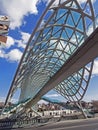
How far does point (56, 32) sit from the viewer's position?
4159 centimetres

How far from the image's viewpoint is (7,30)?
25.8 metres

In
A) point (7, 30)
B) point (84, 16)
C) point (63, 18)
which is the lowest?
point (7, 30)

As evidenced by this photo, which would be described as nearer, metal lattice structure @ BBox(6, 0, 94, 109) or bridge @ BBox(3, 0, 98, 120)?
bridge @ BBox(3, 0, 98, 120)

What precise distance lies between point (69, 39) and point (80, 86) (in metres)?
24.0

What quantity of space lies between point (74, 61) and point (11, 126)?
111 ft

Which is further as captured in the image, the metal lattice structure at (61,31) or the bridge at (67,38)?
the metal lattice structure at (61,31)

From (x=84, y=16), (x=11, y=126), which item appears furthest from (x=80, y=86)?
(x=84, y=16)

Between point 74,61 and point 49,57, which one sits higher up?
point 49,57

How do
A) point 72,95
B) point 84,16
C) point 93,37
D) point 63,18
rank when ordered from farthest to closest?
point 72,95
point 63,18
point 84,16
point 93,37

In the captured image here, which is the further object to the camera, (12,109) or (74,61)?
(12,109)

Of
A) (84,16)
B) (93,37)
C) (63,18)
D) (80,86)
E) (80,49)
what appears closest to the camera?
(93,37)

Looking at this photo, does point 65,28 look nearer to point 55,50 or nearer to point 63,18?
point 63,18

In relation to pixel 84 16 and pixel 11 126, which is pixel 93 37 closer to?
pixel 84 16

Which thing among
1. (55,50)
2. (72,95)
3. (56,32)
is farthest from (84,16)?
(72,95)
